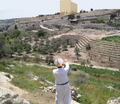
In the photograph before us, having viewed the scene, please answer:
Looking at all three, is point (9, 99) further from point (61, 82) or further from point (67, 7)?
point (67, 7)

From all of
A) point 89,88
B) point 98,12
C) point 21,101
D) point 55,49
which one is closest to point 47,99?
point 21,101

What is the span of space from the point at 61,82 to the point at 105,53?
53.7ft

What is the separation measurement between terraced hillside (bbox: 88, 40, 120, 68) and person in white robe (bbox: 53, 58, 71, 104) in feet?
46.4

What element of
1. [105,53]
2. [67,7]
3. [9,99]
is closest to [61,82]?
[9,99]

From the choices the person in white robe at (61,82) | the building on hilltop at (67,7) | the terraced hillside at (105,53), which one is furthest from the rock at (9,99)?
the building on hilltop at (67,7)

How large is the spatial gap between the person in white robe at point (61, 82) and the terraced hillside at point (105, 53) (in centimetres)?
1415

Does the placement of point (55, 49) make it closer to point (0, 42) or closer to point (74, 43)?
point (74, 43)

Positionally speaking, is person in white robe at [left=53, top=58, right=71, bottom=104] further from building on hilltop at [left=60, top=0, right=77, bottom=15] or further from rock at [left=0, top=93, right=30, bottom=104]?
building on hilltop at [left=60, top=0, right=77, bottom=15]

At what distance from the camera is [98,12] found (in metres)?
48.8

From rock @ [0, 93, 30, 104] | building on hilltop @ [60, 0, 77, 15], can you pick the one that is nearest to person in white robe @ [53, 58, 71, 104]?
rock @ [0, 93, 30, 104]

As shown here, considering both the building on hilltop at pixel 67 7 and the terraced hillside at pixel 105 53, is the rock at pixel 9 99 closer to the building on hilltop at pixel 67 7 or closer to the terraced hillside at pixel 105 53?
the terraced hillside at pixel 105 53

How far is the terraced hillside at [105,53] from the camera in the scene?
1602 centimetres

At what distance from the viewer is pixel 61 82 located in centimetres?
259

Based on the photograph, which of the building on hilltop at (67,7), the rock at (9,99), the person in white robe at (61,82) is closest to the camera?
the person in white robe at (61,82)
